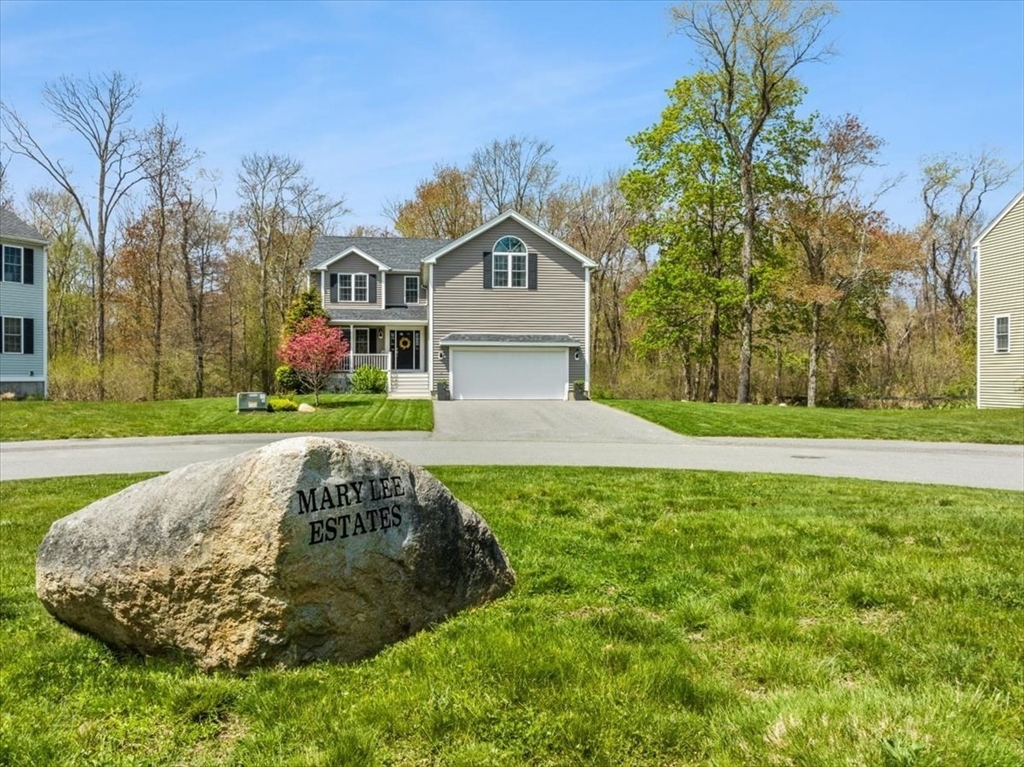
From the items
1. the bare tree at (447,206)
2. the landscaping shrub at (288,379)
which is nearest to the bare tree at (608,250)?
the bare tree at (447,206)

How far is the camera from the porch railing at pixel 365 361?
29.0 metres

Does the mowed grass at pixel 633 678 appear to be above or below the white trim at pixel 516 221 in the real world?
below

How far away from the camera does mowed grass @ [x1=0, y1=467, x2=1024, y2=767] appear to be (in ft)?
8.68

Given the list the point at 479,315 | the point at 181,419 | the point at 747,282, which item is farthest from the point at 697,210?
the point at 181,419

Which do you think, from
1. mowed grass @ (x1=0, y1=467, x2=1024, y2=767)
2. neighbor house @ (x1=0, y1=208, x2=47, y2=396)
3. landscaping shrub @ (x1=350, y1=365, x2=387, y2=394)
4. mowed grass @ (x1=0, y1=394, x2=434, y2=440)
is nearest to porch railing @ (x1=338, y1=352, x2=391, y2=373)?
landscaping shrub @ (x1=350, y1=365, x2=387, y2=394)

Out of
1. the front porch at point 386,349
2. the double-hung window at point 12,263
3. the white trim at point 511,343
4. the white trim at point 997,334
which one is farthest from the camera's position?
the front porch at point 386,349

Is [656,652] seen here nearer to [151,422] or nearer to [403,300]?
[151,422]

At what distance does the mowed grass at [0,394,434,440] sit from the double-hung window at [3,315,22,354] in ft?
18.3

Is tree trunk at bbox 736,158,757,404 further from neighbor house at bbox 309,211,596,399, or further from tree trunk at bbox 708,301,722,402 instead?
neighbor house at bbox 309,211,596,399

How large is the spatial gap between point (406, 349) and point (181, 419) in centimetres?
1266

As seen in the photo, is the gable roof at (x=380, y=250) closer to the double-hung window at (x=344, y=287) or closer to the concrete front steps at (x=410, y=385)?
the double-hung window at (x=344, y=287)

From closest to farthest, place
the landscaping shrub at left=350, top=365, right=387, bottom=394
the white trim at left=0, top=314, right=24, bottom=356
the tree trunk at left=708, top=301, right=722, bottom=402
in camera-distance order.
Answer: the white trim at left=0, top=314, right=24, bottom=356, the landscaping shrub at left=350, top=365, right=387, bottom=394, the tree trunk at left=708, top=301, right=722, bottom=402

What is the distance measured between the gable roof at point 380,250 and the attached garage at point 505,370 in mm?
6864

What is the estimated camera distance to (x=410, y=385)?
2844 centimetres
